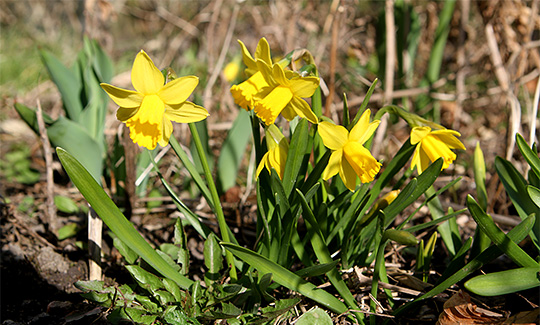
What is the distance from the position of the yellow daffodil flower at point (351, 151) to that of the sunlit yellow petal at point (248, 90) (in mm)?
214

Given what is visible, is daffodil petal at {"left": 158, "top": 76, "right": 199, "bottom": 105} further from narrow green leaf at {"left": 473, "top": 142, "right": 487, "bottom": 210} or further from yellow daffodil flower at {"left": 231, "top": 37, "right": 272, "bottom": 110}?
narrow green leaf at {"left": 473, "top": 142, "right": 487, "bottom": 210}

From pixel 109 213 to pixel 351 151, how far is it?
2.30 feet

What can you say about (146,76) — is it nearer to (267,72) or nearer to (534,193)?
(267,72)

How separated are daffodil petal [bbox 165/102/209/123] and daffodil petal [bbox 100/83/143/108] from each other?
8 centimetres

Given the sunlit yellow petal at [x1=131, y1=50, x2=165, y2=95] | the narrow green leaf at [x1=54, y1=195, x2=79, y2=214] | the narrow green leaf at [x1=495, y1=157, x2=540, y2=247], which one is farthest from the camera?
the narrow green leaf at [x1=54, y1=195, x2=79, y2=214]

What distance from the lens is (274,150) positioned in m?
1.27

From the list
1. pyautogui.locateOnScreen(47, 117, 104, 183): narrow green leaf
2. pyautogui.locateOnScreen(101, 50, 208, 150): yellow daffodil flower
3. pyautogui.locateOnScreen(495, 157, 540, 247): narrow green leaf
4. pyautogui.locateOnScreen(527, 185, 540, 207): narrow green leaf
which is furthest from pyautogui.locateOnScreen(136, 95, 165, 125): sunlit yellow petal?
pyautogui.locateOnScreen(495, 157, 540, 247): narrow green leaf

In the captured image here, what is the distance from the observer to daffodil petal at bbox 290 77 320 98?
113 centimetres

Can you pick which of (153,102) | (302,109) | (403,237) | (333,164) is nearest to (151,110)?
(153,102)

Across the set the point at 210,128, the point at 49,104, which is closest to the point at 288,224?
the point at 210,128

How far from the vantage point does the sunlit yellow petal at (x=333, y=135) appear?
1.15 meters

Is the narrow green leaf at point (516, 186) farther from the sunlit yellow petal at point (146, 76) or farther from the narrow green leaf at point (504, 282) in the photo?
the sunlit yellow petal at point (146, 76)

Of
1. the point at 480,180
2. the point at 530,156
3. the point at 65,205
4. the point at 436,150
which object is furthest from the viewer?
the point at 65,205

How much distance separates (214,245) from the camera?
1.42m
